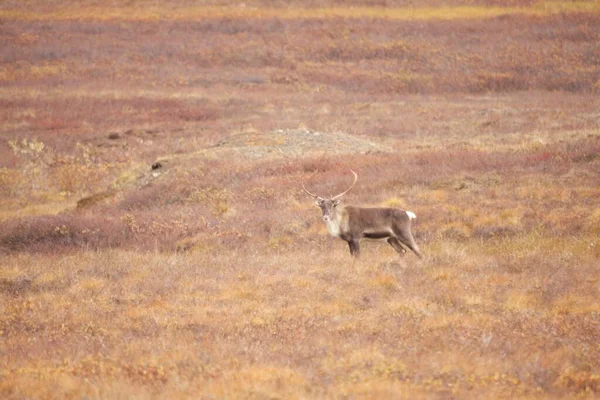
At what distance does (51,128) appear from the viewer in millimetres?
43156

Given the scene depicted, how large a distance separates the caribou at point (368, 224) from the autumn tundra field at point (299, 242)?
42 cm

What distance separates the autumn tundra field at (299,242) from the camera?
30.8 feet

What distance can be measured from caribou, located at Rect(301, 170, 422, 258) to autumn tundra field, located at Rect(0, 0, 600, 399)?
424mm

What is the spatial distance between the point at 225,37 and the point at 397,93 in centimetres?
2144

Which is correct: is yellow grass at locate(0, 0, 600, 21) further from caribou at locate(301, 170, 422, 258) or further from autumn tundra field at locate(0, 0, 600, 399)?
caribou at locate(301, 170, 422, 258)

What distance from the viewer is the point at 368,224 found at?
14906 mm

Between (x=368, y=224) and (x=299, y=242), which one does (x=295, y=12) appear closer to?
(x=299, y=242)

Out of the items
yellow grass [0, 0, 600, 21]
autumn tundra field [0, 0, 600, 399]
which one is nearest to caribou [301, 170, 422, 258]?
autumn tundra field [0, 0, 600, 399]

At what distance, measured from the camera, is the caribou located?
48.7 ft

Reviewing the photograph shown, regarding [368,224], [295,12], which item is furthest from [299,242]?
[295,12]

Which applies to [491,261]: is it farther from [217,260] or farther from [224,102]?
[224,102]

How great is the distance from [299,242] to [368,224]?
3.36 m

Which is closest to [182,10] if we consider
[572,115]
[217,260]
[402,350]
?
[572,115]

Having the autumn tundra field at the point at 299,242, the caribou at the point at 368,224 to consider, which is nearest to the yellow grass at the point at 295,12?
the autumn tundra field at the point at 299,242
